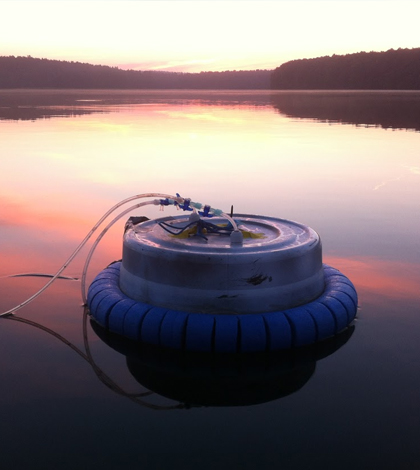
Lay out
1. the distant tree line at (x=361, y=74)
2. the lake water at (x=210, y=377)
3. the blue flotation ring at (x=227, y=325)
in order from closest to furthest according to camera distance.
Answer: the lake water at (x=210, y=377) < the blue flotation ring at (x=227, y=325) < the distant tree line at (x=361, y=74)

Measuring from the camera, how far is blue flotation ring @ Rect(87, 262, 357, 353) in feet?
20.1

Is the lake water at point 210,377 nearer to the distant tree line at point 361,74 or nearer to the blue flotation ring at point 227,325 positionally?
the blue flotation ring at point 227,325

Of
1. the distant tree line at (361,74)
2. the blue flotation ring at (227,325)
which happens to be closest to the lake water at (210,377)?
the blue flotation ring at (227,325)

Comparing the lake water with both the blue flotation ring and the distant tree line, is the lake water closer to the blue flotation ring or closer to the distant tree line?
the blue flotation ring

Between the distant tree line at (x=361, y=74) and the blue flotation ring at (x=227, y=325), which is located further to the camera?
the distant tree line at (x=361, y=74)

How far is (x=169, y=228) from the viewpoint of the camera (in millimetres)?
7641

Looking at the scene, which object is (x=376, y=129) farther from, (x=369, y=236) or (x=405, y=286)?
(x=405, y=286)

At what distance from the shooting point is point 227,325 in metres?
6.11

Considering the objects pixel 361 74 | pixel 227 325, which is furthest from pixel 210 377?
pixel 361 74

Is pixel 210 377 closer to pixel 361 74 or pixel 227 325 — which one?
pixel 227 325

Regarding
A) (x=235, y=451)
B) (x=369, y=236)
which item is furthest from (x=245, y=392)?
(x=369, y=236)

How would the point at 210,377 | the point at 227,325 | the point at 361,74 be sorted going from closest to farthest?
the point at 210,377
the point at 227,325
the point at 361,74

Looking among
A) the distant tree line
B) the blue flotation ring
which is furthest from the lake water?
the distant tree line

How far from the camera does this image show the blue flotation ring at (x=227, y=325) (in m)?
6.12
